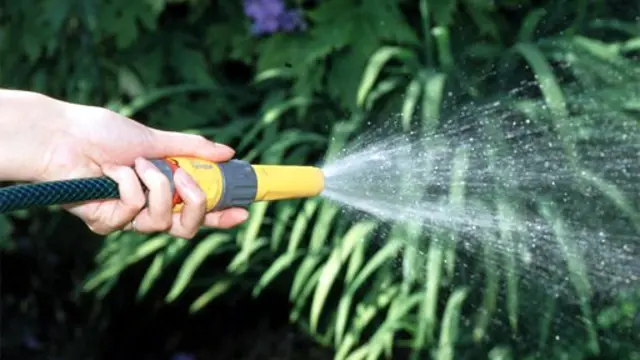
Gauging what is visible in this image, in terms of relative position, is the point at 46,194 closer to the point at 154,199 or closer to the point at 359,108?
the point at 154,199

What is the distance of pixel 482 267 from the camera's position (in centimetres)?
294

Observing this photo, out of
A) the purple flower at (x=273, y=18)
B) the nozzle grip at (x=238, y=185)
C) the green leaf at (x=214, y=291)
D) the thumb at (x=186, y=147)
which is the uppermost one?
the thumb at (x=186, y=147)

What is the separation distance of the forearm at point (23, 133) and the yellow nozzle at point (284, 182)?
13.1 inches

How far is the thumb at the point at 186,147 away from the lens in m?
1.93

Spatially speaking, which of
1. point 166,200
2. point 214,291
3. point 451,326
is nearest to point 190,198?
point 166,200

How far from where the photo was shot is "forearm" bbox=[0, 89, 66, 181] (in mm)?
1993

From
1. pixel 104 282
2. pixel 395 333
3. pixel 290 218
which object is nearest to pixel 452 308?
pixel 395 333

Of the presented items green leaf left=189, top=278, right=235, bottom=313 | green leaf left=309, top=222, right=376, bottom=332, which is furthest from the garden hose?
green leaf left=189, top=278, right=235, bottom=313

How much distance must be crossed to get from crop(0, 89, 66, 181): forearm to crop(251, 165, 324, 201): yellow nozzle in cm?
33

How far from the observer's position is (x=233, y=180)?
6.12 feet

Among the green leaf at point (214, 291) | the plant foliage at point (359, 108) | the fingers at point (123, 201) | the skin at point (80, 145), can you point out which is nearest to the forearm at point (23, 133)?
the skin at point (80, 145)

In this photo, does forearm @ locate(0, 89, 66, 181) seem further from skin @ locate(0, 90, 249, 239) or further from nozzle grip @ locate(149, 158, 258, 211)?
nozzle grip @ locate(149, 158, 258, 211)

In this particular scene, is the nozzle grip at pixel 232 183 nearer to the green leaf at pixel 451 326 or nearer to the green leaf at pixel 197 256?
the green leaf at pixel 451 326

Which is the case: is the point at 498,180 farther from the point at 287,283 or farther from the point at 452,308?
the point at 287,283
